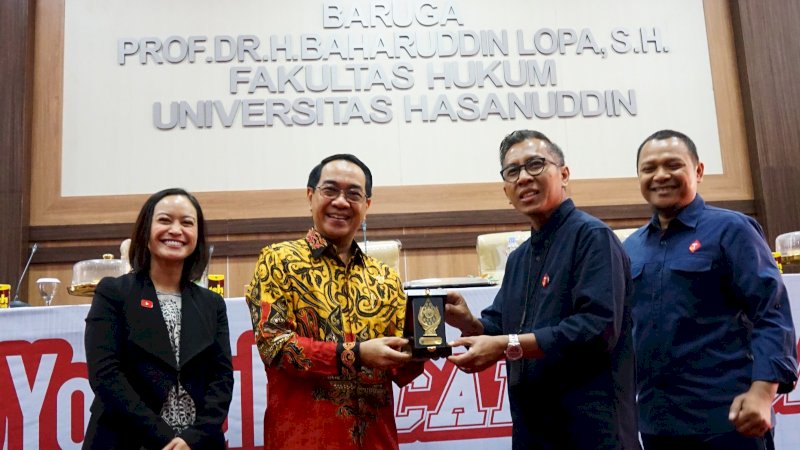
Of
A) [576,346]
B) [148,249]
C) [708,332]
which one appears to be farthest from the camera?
[148,249]

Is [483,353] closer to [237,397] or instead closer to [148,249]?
[148,249]

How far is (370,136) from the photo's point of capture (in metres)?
5.42

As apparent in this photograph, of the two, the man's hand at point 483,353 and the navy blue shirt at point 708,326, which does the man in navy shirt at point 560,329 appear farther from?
the navy blue shirt at point 708,326

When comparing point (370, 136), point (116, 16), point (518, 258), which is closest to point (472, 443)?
point (518, 258)

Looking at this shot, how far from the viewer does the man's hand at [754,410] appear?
5.73 ft

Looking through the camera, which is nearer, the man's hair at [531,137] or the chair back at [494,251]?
the man's hair at [531,137]

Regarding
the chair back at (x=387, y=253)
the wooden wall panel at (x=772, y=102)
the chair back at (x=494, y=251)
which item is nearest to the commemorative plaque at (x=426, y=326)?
the chair back at (x=387, y=253)

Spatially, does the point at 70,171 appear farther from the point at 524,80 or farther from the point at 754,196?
the point at 754,196

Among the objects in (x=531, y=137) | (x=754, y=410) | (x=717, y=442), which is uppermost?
(x=531, y=137)

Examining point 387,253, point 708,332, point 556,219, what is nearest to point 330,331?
point 556,219

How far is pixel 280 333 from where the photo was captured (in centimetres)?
172

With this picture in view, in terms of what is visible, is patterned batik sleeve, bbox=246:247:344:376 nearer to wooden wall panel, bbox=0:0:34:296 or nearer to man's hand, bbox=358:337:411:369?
man's hand, bbox=358:337:411:369

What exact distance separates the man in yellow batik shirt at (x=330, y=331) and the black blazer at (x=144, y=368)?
27cm

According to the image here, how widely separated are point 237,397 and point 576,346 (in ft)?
5.23
